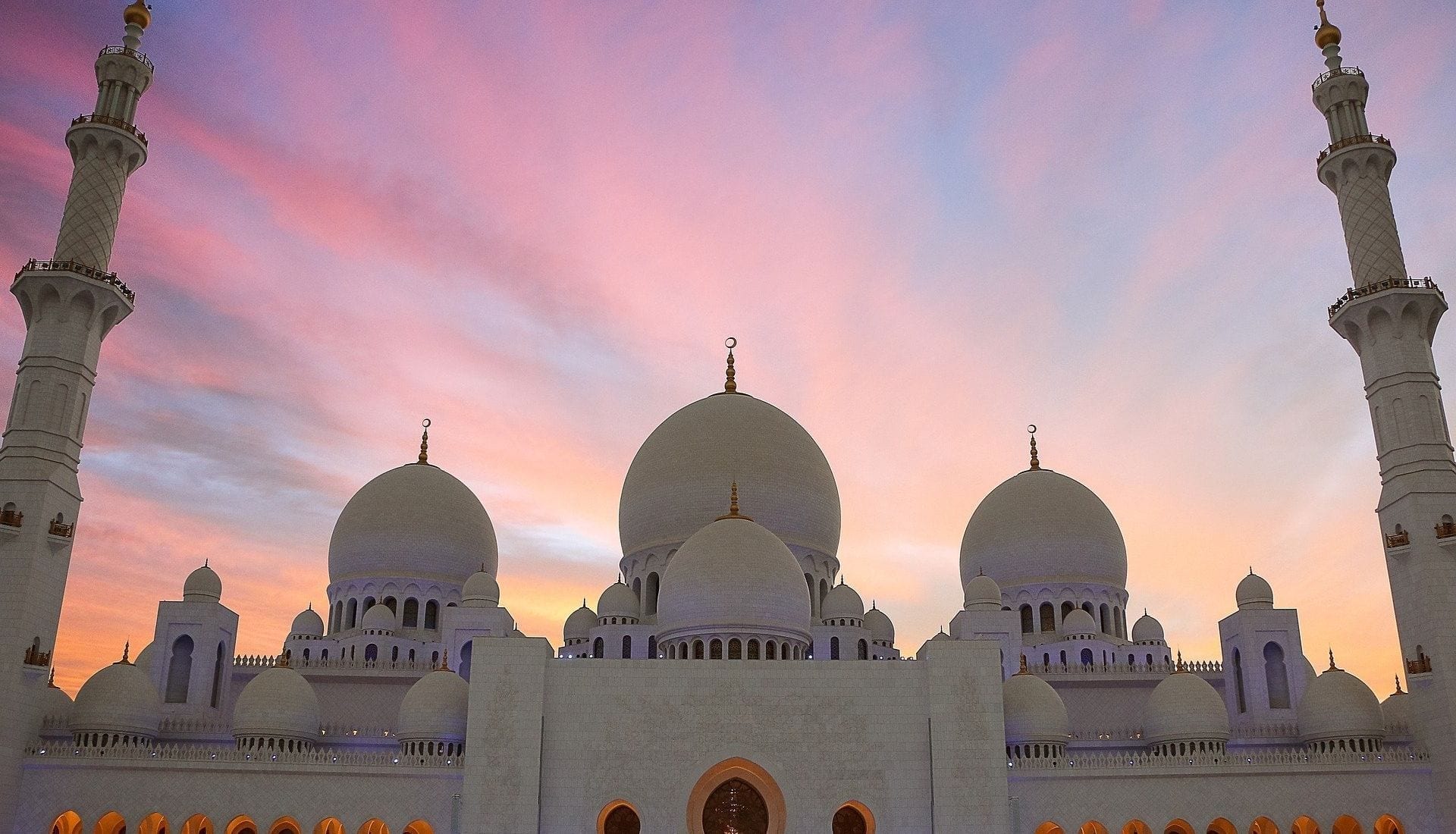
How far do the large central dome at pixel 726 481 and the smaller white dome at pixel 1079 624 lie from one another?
269 inches

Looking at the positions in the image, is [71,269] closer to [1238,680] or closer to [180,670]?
[180,670]

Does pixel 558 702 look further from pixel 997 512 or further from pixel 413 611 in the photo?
pixel 997 512

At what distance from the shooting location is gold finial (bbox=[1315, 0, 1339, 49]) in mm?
26922

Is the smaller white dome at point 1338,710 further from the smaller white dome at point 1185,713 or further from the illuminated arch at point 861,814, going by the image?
the illuminated arch at point 861,814

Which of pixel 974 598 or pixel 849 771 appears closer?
pixel 849 771

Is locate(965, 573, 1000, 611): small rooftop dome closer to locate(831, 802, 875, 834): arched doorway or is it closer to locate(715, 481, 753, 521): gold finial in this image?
locate(715, 481, 753, 521): gold finial

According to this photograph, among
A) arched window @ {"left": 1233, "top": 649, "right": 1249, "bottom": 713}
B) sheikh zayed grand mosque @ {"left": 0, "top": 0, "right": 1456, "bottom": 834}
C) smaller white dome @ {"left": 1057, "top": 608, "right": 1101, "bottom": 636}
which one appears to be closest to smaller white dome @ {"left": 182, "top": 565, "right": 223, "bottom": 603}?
sheikh zayed grand mosque @ {"left": 0, "top": 0, "right": 1456, "bottom": 834}

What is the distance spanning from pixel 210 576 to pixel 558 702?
36.9 feet

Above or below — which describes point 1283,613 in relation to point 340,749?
above

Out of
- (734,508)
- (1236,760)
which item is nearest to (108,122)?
(734,508)

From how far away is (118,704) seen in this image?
23.2 m

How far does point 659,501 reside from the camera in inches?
1191

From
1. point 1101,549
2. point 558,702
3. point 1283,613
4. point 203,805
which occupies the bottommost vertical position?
point 203,805

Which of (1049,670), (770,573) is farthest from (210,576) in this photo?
(1049,670)
